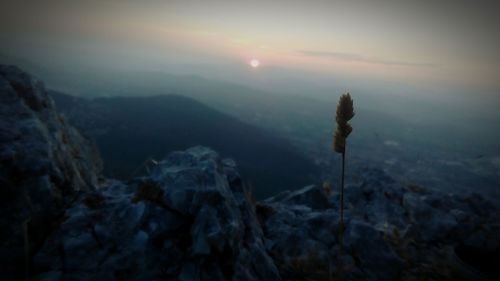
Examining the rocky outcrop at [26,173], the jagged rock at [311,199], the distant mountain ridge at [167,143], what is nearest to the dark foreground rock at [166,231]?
the rocky outcrop at [26,173]

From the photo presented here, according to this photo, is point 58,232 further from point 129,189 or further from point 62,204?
point 129,189

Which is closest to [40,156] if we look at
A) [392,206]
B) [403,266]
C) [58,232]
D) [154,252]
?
[58,232]

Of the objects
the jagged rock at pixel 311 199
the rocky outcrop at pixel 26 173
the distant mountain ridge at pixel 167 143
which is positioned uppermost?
the rocky outcrop at pixel 26 173

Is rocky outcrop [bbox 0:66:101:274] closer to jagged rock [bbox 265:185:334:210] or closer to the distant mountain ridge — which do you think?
jagged rock [bbox 265:185:334:210]

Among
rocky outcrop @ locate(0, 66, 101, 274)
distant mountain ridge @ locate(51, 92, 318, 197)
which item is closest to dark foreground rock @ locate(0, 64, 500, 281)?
rocky outcrop @ locate(0, 66, 101, 274)

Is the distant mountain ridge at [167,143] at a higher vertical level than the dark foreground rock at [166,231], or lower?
lower

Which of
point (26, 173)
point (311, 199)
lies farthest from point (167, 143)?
point (26, 173)

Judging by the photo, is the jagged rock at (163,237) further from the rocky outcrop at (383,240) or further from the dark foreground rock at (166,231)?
the rocky outcrop at (383,240)
